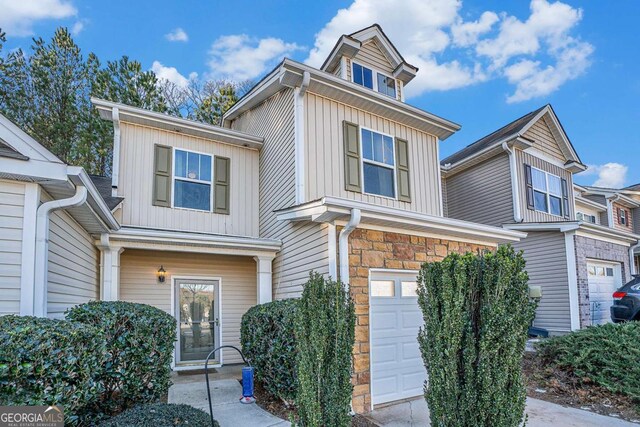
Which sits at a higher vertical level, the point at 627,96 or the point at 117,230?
the point at 627,96

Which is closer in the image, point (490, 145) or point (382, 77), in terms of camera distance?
point (382, 77)

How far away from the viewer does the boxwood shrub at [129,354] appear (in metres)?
4.25

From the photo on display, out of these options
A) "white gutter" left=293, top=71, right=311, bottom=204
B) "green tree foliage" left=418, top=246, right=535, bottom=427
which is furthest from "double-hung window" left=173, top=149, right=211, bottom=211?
"green tree foliage" left=418, top=246, right=535, bottom=427

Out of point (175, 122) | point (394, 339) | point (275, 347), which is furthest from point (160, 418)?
point (175, 122)

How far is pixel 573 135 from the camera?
517 inches

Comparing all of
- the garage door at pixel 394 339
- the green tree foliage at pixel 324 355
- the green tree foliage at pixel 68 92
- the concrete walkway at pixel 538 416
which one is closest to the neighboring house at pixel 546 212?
the concrete walkway at pixel 538 416

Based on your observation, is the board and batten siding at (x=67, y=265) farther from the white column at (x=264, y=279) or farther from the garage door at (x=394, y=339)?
the garage door at (x=394, y=339)

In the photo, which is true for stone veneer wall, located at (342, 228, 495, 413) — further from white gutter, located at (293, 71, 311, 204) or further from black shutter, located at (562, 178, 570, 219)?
black shutter, located at (562, 178, 570, 219)

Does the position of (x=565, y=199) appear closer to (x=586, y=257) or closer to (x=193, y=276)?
(x=586, y=257)

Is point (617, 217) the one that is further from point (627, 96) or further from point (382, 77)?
point (382, 77)

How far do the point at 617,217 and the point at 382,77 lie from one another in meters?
16.5

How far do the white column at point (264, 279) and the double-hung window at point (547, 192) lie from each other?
28.0 feet

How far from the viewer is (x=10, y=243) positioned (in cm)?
393

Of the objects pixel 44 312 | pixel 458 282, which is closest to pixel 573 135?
pixel 458 282
